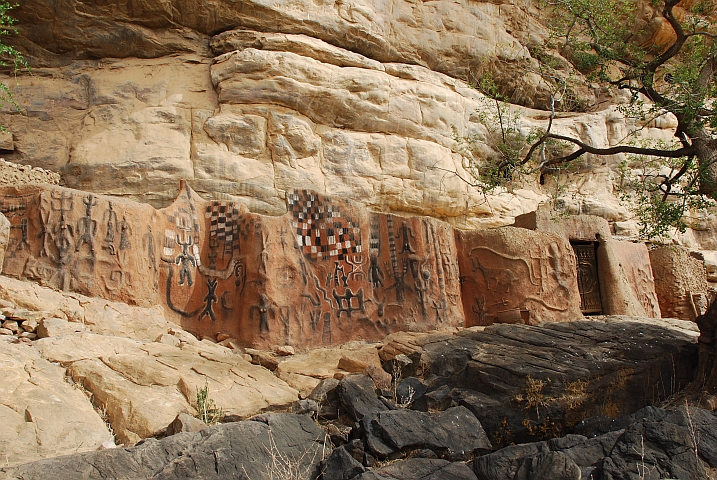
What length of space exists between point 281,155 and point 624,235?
10.3 m

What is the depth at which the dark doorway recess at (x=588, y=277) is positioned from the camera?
39.1ft

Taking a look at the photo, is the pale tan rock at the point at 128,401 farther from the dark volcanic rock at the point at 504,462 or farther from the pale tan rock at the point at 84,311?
the dark volcanic rock at the point at 504,462

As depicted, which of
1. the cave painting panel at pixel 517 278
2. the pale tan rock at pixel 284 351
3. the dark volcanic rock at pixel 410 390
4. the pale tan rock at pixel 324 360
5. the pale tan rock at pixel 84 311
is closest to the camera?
the dark volcanic rock at pixel 410 390

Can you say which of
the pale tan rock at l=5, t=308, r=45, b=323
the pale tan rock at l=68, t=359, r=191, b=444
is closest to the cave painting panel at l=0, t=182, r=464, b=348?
the pale tan rock at l=5, t=308, r=45, b=323

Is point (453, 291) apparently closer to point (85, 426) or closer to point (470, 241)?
point (470, 241)

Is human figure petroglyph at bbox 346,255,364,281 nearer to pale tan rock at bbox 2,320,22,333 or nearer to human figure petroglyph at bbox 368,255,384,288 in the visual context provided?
human figure petroglyph at bbox 368,255,384,288

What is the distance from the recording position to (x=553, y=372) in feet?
20.7

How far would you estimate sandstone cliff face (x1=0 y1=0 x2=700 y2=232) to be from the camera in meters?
Answer: 13.6

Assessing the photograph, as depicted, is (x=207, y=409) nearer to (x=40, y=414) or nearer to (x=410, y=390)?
(x=40, y=414)

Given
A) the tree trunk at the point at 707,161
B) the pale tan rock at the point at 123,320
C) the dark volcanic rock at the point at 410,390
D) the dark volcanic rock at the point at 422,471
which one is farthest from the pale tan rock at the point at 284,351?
the tree trunk at the point at 707,161

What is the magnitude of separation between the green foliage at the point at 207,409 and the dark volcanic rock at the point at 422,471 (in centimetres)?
194

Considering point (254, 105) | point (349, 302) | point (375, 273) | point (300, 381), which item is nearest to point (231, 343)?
point (300, 381)

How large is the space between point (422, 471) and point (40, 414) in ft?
10.3

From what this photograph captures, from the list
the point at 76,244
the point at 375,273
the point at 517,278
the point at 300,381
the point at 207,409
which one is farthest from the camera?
the point at 517,278
